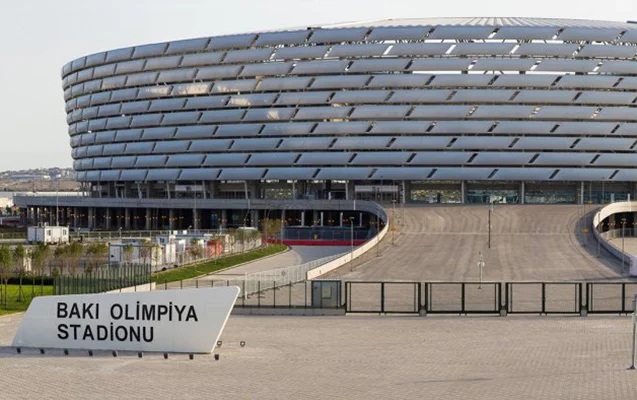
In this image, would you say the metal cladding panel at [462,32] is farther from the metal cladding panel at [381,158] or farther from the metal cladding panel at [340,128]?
the metal cladding panel at [381,158]

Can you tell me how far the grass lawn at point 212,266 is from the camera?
5711 cm

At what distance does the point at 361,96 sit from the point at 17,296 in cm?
7894

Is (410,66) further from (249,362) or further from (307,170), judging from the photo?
(249,362)

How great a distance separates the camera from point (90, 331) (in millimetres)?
30391

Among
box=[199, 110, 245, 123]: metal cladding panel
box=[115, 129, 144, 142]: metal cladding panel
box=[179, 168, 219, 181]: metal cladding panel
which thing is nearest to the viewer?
box=[199, 110, 245, 123]: metal cladding panel

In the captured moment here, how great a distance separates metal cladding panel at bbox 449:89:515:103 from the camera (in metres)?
120

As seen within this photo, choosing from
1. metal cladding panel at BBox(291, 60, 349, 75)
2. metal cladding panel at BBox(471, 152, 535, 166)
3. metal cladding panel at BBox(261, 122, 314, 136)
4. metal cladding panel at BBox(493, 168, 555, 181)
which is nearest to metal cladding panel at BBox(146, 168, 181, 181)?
metal cladding panel at BBox(261, 122, 314, 136)

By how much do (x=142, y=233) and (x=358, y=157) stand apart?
1325 inches

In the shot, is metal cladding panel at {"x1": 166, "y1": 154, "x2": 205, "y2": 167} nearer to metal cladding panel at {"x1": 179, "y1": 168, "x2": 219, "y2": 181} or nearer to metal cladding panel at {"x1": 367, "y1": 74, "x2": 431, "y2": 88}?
metal cladding panel at {"x1": 179, "y1": 168, "x2": 219, "y2": 181}

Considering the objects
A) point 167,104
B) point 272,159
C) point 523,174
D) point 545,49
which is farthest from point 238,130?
point 545,49

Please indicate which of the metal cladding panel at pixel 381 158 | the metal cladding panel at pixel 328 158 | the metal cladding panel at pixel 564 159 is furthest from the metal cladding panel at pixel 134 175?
the metal cladding panel at pixel 564 159

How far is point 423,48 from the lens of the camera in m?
119

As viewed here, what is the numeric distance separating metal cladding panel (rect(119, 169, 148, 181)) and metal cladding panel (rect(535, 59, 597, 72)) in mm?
50338

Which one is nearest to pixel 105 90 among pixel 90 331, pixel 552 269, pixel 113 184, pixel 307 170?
pixel 113 184
